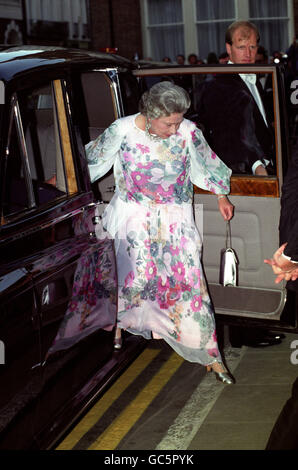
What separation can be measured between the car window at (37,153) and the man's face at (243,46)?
1793 millimetres

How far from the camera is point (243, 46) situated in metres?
5.08

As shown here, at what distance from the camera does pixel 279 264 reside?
289 cm

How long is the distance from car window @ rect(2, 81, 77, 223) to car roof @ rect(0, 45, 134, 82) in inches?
3.8

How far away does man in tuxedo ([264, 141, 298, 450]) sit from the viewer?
268cm

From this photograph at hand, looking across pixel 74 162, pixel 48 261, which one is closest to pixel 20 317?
pixel 48 261

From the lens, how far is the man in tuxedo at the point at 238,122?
447 centimetres

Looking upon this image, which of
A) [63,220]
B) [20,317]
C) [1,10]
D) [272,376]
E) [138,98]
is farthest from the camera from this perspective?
[1,10]

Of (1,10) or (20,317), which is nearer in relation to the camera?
(20,317)

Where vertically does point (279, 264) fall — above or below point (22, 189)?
below

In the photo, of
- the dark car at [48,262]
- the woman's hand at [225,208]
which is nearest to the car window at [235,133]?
the woman's hand at [225,208]

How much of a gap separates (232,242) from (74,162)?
4.08ft

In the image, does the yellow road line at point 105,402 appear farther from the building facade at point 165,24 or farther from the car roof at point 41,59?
the building facade at point 165,24

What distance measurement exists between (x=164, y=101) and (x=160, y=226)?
0.71 metres

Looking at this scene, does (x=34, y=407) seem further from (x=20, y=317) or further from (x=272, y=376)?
(x=272, y=376)
